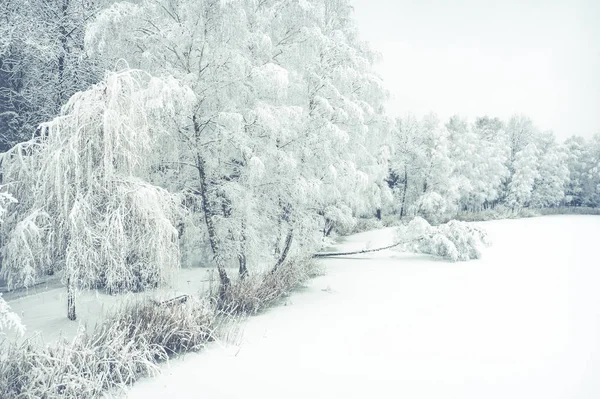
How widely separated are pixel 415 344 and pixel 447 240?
8.13m

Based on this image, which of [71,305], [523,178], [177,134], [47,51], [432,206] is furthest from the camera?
[523,178]

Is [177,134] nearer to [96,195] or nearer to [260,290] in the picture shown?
[96,195]

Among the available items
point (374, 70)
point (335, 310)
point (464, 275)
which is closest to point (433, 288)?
point (464, 275)

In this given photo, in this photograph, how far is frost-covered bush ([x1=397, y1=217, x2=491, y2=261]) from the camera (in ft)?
42.7

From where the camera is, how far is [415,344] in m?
5.78

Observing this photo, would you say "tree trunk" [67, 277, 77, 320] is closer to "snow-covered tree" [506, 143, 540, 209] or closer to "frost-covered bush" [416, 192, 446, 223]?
"frost-covered bush" [416, 192, 446, 223]

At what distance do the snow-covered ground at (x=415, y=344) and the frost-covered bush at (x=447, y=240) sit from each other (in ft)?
7.23

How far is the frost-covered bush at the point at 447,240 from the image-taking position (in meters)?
13.0

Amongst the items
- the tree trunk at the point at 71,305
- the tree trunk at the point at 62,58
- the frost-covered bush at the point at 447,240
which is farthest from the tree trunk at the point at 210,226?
the frost-covered bush at the point at 447,240

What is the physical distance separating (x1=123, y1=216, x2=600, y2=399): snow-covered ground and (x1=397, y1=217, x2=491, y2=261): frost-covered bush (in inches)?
86.8

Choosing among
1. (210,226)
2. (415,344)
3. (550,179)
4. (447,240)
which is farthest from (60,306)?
(550,179)

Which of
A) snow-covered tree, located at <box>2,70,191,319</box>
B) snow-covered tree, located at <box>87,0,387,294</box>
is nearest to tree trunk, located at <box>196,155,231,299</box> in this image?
snow-covered tree, located at <box>87,0,387,294</box>

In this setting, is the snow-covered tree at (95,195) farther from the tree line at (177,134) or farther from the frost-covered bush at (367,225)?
the frost-covered bush at (367,225)

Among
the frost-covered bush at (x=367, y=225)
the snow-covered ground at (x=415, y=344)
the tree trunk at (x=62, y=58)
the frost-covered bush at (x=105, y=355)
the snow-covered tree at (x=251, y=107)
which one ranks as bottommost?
the snow-covered ground at (x=415, y=344)
